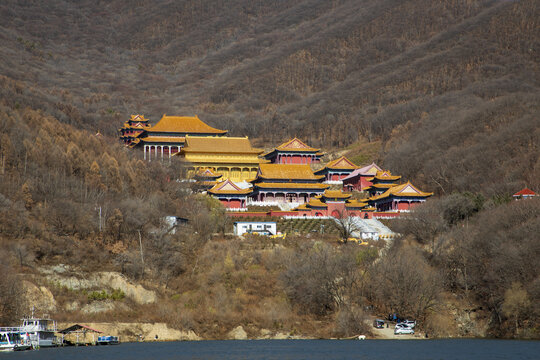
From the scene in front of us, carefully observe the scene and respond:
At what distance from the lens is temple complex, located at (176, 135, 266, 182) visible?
4510 inches

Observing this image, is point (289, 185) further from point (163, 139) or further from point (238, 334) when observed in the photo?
point (238, 334)

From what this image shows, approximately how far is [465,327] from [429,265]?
7421 mm

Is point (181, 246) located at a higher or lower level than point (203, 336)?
higher

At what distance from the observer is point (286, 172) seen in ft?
340

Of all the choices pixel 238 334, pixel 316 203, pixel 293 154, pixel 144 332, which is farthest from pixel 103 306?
pixel 293 154

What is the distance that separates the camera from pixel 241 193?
96812 millimetres

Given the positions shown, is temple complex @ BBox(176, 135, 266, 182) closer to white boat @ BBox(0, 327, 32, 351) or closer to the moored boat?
the moored boat

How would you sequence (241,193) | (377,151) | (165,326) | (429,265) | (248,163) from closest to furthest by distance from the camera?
(165,326) → (429,265) → (241,193) → (248,163) → (377,151)

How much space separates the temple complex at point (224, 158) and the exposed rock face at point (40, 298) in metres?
48.2

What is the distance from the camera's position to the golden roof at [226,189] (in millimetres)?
95938

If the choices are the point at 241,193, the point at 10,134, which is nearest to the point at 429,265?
the point at 241,193

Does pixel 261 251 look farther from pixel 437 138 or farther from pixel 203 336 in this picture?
pixel 437 138

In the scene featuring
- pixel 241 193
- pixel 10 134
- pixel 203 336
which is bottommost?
pixel 203 336

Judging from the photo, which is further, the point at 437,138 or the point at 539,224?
the point at 437,138
